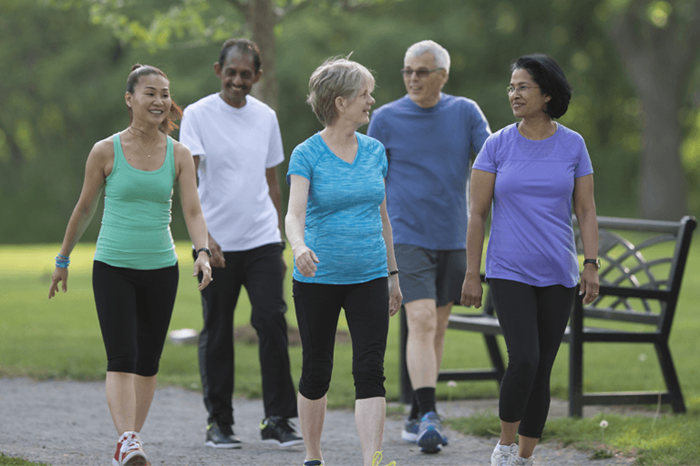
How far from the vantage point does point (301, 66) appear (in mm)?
33312

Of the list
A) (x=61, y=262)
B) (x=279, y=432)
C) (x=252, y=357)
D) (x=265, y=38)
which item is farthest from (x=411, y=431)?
(x=265, y=38)

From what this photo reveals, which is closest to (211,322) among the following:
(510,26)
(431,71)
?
(431,71)

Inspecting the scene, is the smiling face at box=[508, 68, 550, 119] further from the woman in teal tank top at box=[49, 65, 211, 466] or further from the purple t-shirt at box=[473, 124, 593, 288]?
the woman in teal tank top at box=[49, 65, 211, 466]

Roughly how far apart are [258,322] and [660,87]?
85.3ft

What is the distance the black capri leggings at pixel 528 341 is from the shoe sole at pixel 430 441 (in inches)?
37.0

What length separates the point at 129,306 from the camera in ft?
15.1

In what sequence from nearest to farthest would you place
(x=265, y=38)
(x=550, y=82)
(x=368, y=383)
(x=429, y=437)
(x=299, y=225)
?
(x=299, y=225)
(x=368, y=383)
(x=550, y=82)
(x=429, y=437)
(x=265, y=38)

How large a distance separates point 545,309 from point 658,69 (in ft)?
87.2

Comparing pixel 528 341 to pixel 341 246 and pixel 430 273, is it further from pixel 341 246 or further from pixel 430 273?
pixel 430 273

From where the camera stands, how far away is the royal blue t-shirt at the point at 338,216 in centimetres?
421

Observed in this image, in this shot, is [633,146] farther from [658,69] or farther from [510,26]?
[658,69]

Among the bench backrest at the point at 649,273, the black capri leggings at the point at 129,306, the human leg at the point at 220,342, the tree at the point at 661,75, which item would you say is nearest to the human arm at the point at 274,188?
the human leg at the point at 220,342

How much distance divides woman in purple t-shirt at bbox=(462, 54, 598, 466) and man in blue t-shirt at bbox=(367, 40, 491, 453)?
1238mm

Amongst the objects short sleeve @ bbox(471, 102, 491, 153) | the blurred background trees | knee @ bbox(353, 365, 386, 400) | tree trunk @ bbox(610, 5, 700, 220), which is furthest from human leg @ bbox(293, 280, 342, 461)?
tree trunk @ bbox(610, 5, 700, 220)
